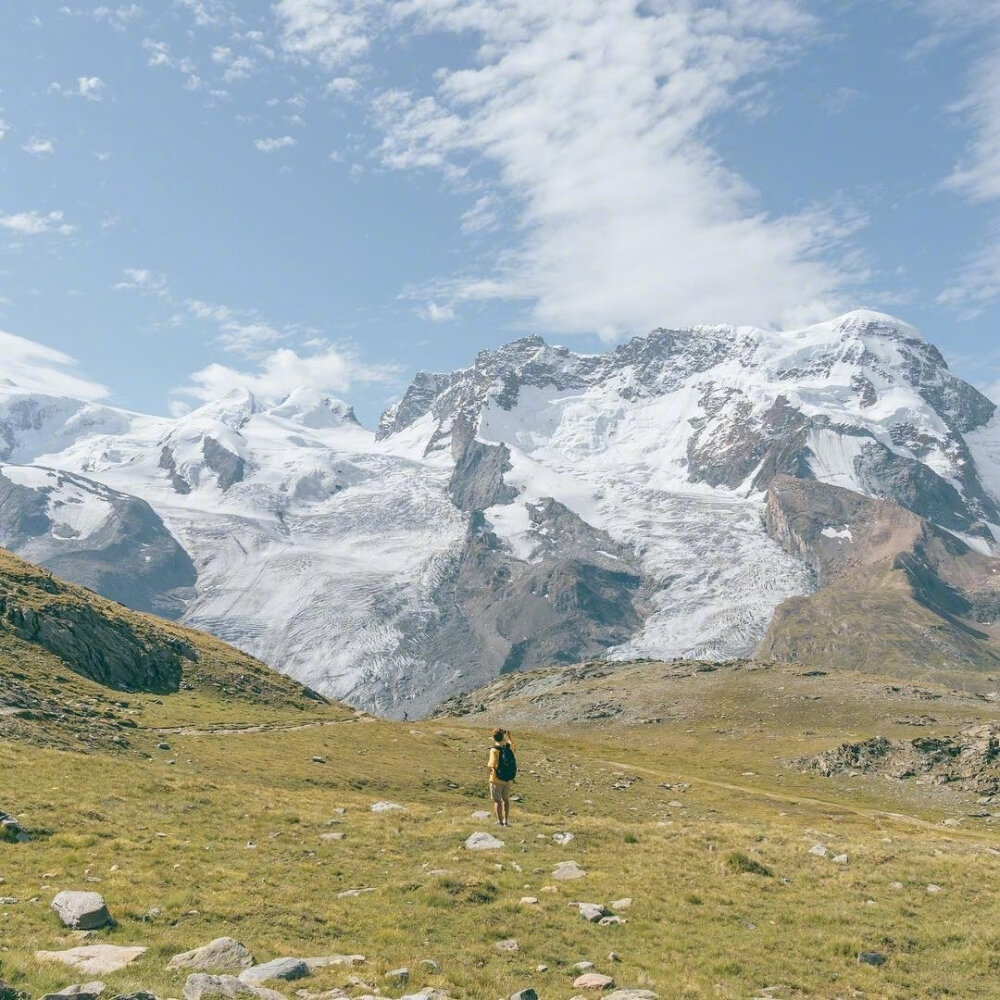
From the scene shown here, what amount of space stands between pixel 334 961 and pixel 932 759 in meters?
92.2

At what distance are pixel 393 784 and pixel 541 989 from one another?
33923 mm

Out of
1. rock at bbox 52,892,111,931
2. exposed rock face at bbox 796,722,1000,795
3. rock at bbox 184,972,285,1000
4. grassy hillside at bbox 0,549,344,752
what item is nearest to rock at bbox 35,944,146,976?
rock at bbox 52,892,111,931

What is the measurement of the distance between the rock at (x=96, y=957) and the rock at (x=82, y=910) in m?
1.34

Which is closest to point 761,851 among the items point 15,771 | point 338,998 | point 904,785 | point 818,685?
point 338,998

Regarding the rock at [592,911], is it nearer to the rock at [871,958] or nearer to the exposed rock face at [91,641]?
the rock at [871,958]

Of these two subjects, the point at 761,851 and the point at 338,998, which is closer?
the point at 338,998

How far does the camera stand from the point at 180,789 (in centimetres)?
3444

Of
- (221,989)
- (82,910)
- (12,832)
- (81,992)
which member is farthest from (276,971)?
(12,832)

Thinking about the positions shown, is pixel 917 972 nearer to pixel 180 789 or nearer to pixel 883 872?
pixel 883 872

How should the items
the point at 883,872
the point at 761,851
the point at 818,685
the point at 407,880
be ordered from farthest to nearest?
the point at 818,685 → the point at 761,851 → the point at 883,872 → the point at 407,880

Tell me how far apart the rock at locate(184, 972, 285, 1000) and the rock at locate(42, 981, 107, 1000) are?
152 cm

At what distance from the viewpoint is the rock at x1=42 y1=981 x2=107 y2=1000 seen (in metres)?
13.6

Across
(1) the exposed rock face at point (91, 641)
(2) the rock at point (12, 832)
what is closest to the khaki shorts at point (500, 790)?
(2) the rock at point (12, 832)

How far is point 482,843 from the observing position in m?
29.7
